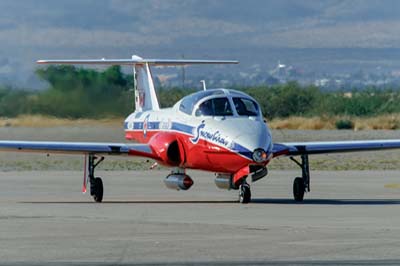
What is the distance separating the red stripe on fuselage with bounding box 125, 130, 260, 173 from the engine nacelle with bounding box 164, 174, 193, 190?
0.98ft

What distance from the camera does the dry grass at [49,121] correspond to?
139 feet

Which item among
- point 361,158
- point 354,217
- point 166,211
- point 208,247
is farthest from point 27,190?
point 361,158

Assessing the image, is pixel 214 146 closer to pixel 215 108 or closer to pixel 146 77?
pixel 215 108

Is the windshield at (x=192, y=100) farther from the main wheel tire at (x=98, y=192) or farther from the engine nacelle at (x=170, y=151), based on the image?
the main wheel tire at (x=98, y=192)

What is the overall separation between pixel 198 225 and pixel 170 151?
7428 millimetres

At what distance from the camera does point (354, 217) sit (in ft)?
72.2

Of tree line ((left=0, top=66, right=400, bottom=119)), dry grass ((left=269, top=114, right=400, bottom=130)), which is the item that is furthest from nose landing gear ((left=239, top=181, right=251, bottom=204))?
dry grass ((left=269, top=114, right=400, bottom=130))

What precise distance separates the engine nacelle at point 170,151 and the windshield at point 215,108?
1.00 meters

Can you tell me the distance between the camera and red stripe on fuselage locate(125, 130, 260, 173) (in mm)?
25516

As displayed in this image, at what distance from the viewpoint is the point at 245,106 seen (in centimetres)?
2689

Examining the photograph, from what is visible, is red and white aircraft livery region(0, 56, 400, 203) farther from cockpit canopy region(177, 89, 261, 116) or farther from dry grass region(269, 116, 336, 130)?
dry grass region(269, 116, 336, 130)

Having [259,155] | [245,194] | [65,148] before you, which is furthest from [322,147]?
[65,148]

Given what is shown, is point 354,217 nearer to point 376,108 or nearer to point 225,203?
point 225,203

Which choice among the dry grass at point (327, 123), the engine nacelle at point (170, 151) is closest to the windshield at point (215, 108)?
the engine nacelle at point (170, 151)
